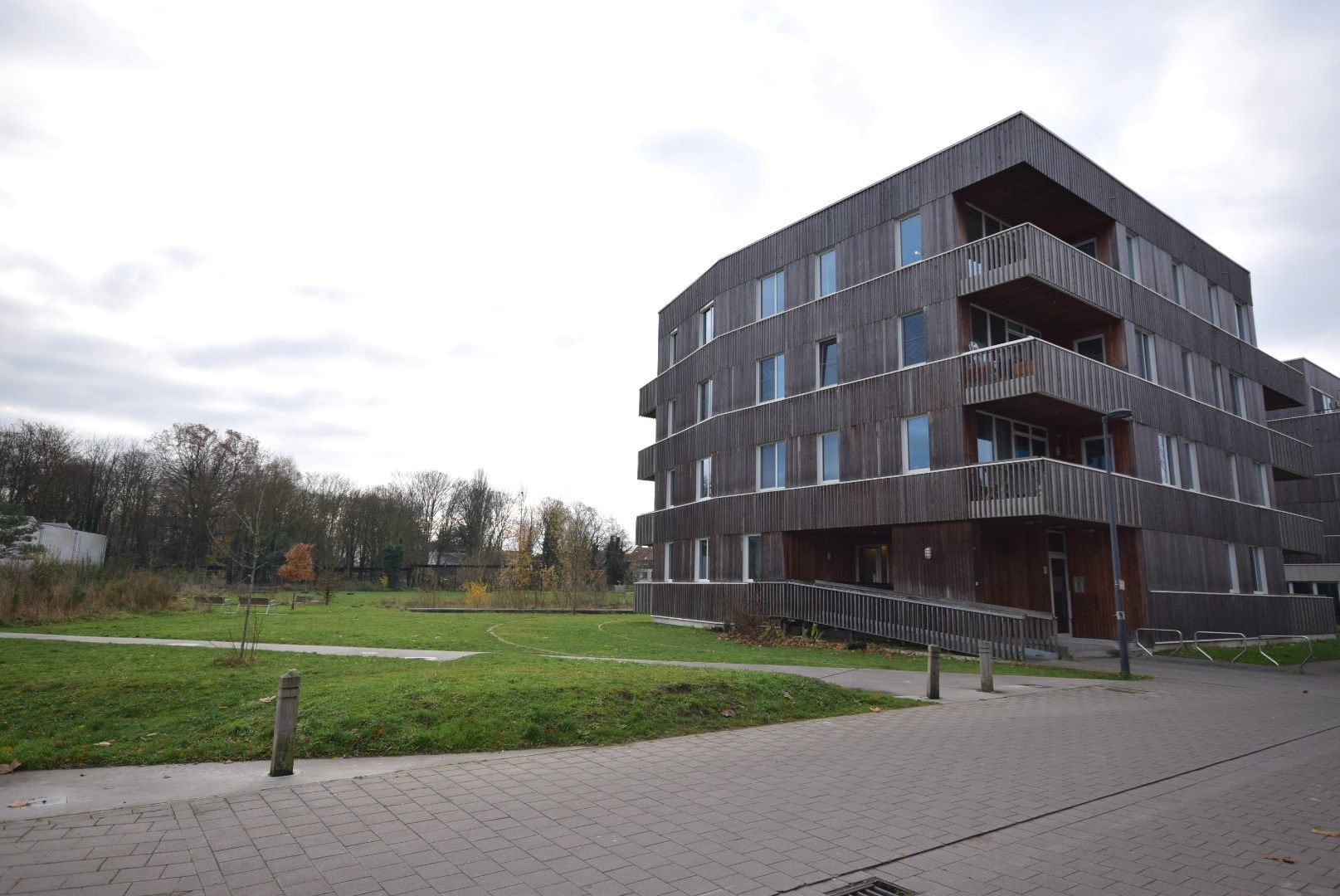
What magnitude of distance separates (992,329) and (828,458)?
248 inches

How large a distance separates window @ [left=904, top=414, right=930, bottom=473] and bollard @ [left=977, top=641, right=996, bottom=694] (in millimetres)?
9823

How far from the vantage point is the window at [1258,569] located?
2852 cm

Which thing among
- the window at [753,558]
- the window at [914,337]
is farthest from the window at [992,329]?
the window at [753,558]

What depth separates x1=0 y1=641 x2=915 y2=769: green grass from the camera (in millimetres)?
7684

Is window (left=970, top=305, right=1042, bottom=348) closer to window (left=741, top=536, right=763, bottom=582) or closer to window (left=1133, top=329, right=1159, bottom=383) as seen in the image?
window (left=1133, top=329, right=1159, bottom=383)

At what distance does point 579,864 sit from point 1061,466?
61.5 feet

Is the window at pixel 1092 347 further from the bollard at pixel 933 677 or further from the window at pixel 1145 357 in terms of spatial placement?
the bollard at pixel 933 677

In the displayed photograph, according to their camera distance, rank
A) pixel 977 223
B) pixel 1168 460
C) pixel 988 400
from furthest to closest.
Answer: pixel 1168 460 → pixel 977 223 → pixel 988 400

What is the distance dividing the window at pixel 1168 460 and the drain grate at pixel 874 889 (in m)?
24.7

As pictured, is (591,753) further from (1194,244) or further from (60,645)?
(1194,244)

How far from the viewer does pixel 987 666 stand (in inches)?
515

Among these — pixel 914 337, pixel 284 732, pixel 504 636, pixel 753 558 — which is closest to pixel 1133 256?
pixel 914 337

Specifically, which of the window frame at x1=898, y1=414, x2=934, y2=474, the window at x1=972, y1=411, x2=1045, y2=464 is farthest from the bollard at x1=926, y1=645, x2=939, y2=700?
the window frame at x1=898, y1=414, x2=934, y2=474

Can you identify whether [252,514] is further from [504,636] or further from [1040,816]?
[1040,816]
